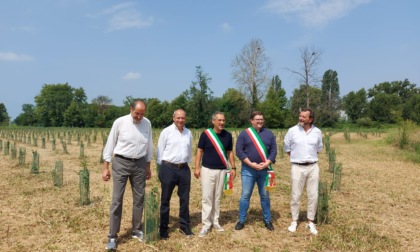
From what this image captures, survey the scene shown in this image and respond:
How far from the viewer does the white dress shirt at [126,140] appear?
3.63 metres

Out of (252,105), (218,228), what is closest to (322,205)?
(218,228)

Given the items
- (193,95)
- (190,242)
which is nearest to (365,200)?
(190,242)

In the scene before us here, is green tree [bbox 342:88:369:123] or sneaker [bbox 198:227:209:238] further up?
green tree [bbox 342:88:369:123]

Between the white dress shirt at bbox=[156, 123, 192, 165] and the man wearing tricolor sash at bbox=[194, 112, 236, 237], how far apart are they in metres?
0.23

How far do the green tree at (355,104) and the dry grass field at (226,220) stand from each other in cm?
4900

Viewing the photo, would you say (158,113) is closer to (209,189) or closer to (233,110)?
(233,110)

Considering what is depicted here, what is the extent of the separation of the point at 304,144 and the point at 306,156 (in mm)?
163

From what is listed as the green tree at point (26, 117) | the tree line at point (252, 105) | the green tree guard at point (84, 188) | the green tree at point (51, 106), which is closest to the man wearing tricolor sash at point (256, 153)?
the green tree guard at point (84, 188)

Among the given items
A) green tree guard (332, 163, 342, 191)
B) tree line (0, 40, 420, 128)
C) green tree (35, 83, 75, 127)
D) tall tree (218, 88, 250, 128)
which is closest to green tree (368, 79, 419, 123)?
tree line (0, 40, 420, 128)

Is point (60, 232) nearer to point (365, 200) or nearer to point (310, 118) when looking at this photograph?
point (310, 118)

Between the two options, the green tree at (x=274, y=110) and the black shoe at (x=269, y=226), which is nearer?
the black shoe at (x=269, y=226)

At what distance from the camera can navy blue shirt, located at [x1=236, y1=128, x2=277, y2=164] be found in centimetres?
408

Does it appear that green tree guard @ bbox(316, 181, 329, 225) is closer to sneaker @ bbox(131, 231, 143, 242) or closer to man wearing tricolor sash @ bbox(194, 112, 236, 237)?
man wearing tricolor sash @ bbox(194, 112, 236, 237)

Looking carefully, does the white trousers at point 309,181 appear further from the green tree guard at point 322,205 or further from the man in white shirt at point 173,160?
the man in white shirt at point 173,160
